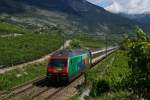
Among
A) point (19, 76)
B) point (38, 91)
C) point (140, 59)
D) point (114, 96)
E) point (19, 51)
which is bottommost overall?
point (38, 91)

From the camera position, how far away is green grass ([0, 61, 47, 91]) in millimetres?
49800

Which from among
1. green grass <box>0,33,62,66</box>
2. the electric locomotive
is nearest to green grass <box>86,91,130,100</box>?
the electric locomotive

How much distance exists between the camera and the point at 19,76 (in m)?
56.9

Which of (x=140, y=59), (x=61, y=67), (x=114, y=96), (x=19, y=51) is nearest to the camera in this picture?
(x=140, y=59)

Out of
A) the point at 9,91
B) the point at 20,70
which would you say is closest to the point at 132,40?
the point at 9,91

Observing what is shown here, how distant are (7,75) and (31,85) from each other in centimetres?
645

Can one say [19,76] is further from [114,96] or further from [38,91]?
[114,96]

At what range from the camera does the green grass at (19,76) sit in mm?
49800

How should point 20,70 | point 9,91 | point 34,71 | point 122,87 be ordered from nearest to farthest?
1. point 122,87
2. point 9,91
3. point 20,70
4. point 34,71

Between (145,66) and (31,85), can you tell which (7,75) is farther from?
(145,66)

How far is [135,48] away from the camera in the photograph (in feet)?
72.2

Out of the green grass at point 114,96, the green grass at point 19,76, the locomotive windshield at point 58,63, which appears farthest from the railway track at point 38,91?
the green grass at point 114,96

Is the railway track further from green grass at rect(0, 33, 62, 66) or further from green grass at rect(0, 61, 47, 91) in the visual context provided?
green grass at rect(0, 33, 62, 66)

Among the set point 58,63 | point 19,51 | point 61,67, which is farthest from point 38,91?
point 19,51
